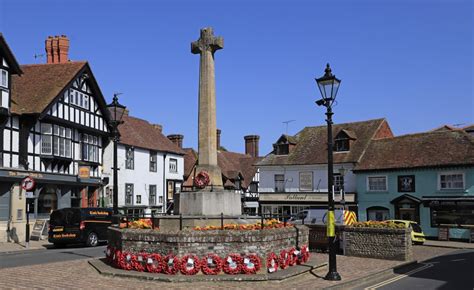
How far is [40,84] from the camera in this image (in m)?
31.4

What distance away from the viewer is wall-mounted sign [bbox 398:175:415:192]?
35.0 meters

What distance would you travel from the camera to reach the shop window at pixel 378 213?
3628cm

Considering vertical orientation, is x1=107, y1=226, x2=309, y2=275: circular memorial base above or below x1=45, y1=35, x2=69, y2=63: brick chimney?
below

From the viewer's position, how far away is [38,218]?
98.4 ft

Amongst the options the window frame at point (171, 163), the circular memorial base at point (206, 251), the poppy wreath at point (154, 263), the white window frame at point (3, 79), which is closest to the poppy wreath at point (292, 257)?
the circular memorial base at point (206, 251)

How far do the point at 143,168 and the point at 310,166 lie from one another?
14.3 m

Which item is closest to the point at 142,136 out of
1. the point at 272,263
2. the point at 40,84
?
the point at 40,84

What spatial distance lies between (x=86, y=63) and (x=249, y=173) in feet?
90.5

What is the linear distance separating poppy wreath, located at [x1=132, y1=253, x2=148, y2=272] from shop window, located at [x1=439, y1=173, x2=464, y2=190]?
26060 mm

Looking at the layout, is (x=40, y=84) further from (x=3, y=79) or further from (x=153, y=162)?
(x=153, y=162)

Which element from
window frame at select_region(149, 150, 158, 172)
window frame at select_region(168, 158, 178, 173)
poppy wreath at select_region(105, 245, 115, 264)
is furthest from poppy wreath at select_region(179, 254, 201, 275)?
window frame at select_region(168, 158, 178, 173)

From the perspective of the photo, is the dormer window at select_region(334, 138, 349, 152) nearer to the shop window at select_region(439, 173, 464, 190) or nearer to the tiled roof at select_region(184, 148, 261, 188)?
the shop window at select_region(439, 173, 464, 190)

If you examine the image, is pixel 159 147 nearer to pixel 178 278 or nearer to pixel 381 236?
pixel 381 236

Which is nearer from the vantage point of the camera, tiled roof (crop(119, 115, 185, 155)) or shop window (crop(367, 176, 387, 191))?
shop window (crop(367, 176, 387, 191))
